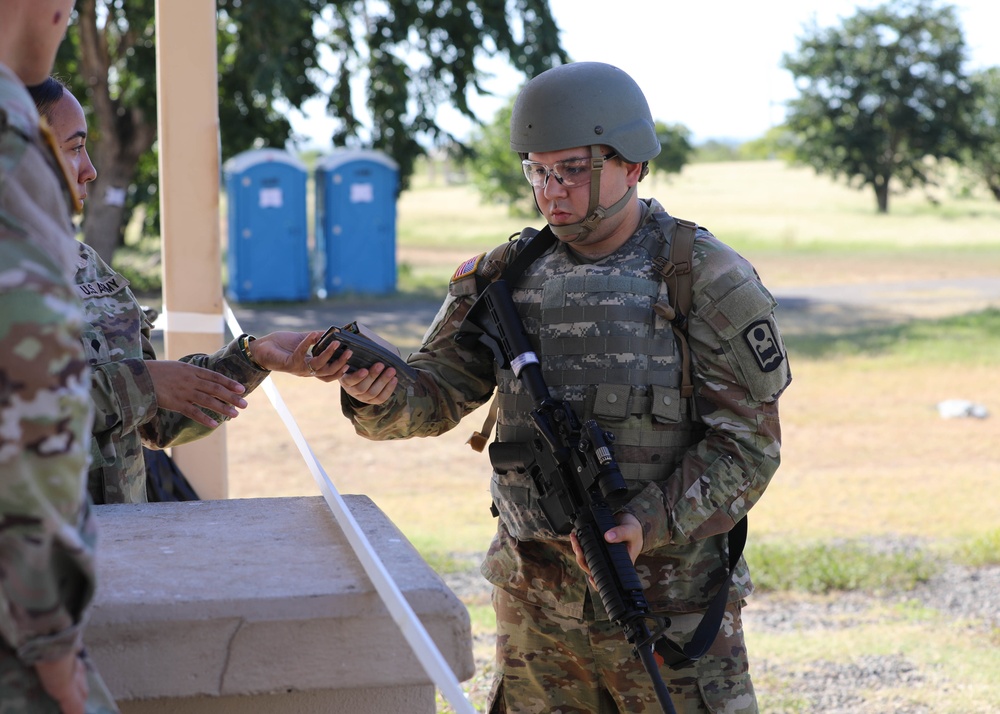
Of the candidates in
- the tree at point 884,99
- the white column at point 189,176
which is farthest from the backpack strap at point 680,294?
the tree at point 884,99

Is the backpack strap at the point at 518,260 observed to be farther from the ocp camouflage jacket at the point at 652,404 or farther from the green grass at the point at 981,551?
the green grass at the point at 981,551

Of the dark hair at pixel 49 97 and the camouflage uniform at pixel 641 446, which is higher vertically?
the dark hair at pixel 49 97

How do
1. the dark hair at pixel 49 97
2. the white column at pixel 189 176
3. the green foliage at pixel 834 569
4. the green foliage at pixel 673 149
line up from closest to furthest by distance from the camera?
the dark hair at pixel 49 97
the white column at pixel 189 176
the green foliage at pixel 834 569
the green foliage at pixel 673 149

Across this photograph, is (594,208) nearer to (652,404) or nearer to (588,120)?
(588,120)

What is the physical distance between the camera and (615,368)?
2.60 meters

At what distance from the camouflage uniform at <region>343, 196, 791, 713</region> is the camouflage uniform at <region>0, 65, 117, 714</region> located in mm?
1453

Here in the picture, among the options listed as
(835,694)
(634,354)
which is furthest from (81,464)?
(835,694)

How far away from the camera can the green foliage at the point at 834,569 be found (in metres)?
5.75

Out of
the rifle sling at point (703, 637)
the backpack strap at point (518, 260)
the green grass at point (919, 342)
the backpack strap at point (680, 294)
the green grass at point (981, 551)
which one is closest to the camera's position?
the rifle sling at point (703, 637)

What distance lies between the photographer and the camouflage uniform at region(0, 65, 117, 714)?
1.17 meters

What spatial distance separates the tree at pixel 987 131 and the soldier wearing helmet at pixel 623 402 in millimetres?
37909

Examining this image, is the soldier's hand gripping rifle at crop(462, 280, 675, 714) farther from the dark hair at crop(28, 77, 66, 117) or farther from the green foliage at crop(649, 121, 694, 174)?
the green foliage at crop(649, 121, 694, 174)

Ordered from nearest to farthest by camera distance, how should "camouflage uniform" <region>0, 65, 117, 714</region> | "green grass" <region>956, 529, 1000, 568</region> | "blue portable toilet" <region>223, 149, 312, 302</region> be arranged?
"camouflage uniform" <region>0, 65, 117, 714</region> < "green grass" <region>956, 529, 1000, 568</region> < "blue portable toilet" <region>223, 149, 312, 302</region>

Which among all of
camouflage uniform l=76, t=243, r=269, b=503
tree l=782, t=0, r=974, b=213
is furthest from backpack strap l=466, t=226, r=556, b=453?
tree l=782, t=0, r=974, b=213
